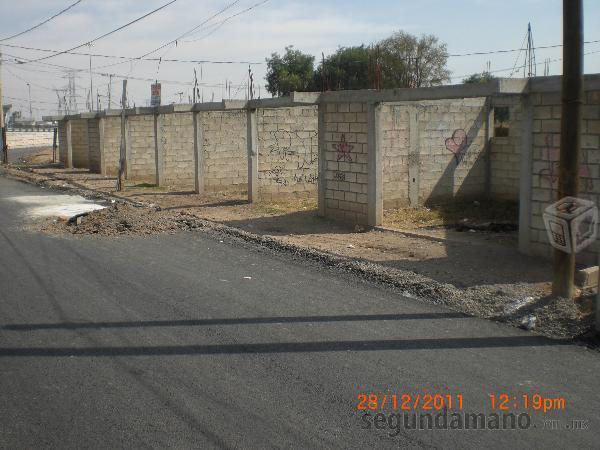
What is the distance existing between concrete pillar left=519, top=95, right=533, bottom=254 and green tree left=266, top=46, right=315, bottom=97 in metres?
38.8

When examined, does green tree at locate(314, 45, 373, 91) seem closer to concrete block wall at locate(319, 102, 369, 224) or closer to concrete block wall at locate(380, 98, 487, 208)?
concrete block wall at locate(380, 98, 487, 208)

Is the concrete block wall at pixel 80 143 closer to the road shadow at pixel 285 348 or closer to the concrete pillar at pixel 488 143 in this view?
the concrete pillar at pixel 488 143

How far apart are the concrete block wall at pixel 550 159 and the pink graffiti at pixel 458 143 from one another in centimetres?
677

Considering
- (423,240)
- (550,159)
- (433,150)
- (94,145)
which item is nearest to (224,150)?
(433,150)

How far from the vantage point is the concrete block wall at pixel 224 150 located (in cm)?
2248

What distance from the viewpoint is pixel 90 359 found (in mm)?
6090

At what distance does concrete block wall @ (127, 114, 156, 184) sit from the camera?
28.0m

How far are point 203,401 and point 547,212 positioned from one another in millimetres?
5374

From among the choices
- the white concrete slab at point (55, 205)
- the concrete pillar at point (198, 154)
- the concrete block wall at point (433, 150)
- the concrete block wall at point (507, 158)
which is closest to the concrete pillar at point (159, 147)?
the concrete pillar at point (198, 154)

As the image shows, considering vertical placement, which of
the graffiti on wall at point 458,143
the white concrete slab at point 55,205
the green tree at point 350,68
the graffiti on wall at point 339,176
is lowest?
the white concrete slab at point 55,205

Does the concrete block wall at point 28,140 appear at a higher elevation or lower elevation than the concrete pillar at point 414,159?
higher

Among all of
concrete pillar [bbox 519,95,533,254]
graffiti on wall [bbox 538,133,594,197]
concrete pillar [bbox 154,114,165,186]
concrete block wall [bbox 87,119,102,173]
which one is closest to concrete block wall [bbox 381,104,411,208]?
concrete pillar [bbox 519,95,533,254]

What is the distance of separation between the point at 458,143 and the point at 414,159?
1578mm

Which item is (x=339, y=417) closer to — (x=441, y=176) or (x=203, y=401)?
(x=203, y=401)
